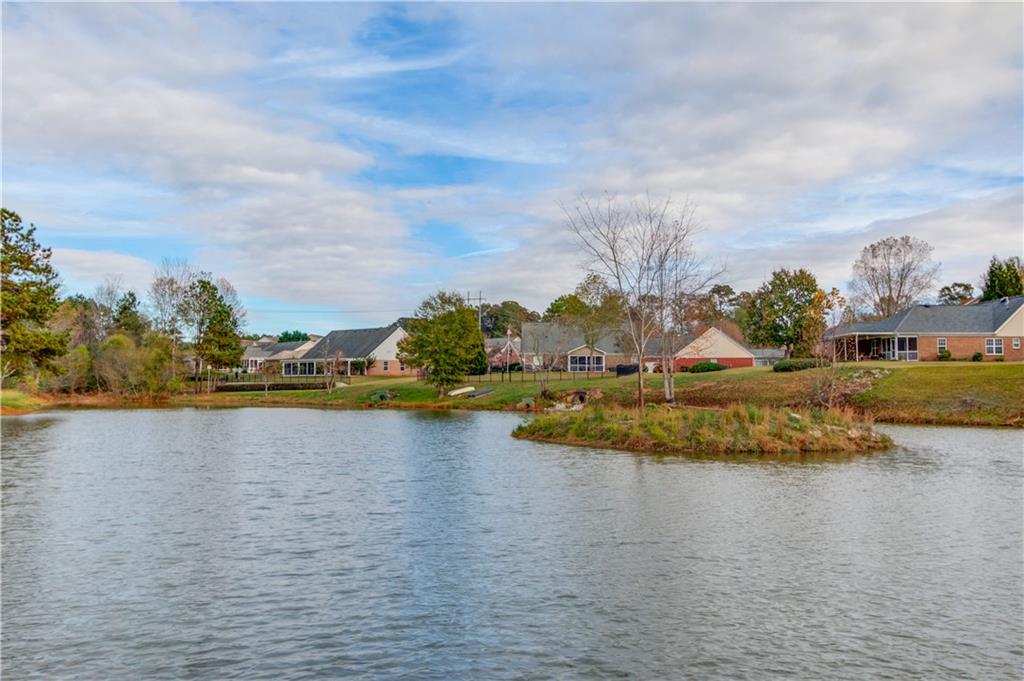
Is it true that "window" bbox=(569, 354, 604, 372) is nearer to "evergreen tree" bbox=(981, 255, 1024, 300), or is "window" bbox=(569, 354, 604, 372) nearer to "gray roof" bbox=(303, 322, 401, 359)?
"gray roof" bbox=(303, 322, 401, 359)

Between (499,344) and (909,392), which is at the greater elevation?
(499,344)

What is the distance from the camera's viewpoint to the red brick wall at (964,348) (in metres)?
62.4

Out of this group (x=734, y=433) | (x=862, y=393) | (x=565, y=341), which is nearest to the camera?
(x=734, y=433)

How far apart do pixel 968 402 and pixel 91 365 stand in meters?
70.8

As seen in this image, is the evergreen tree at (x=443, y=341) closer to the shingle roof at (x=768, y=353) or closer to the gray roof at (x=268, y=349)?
the shingle roof at (x=768, y=353)

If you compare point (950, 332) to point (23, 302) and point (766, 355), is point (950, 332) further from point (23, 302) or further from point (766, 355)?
point (23, 302)

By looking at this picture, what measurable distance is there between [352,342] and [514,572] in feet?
313

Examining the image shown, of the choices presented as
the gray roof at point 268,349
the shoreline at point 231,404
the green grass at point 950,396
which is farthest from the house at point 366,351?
the green grass at point 950,396

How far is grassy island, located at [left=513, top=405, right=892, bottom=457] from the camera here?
2786 centimetres

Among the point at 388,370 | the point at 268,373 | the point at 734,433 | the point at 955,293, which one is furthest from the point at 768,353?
the point at 734,433

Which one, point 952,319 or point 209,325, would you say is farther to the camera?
point 209,325

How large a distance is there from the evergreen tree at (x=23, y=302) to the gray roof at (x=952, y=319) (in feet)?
200

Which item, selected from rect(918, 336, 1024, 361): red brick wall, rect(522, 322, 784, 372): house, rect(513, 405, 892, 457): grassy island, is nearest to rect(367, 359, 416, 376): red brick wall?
rect(522, 322, 784, 372): house

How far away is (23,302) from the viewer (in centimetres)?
4944
